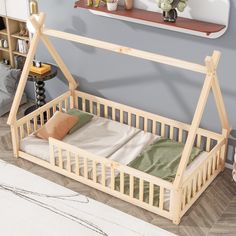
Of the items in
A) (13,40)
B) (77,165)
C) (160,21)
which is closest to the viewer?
(160,21)

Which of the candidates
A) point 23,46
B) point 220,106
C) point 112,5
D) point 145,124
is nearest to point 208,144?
point 220,106

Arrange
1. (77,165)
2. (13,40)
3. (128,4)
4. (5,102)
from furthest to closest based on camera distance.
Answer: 1. (13,40)
2. (5,102)
3. (128,4)
4. (77,165)

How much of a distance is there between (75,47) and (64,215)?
1.74 m

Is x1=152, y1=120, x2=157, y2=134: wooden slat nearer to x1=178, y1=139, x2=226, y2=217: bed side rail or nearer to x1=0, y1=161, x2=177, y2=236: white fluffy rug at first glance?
x1=178, y1=139, x2=226, y2=217: bed side rail

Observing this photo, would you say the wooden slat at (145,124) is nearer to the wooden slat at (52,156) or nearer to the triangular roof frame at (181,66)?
Result: the triangular roof frame at (181,66)

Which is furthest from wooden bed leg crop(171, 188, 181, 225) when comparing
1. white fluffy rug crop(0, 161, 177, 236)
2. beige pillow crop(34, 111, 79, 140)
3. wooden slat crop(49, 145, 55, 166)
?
beige pillow crop(34, 111, 79, 140)

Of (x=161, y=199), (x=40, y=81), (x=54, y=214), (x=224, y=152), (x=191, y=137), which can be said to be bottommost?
(x=54, y=214)

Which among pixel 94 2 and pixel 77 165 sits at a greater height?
pixel 94 2

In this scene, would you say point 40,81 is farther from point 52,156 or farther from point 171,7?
point 171,7

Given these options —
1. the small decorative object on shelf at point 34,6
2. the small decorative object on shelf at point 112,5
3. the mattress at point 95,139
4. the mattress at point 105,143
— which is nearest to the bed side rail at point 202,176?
the mattress at point 105,143

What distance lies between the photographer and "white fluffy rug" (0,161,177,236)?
3.83 metres

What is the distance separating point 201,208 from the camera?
4.06 metres

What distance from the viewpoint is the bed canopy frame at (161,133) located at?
369cm

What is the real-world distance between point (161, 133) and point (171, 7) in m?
1.18
